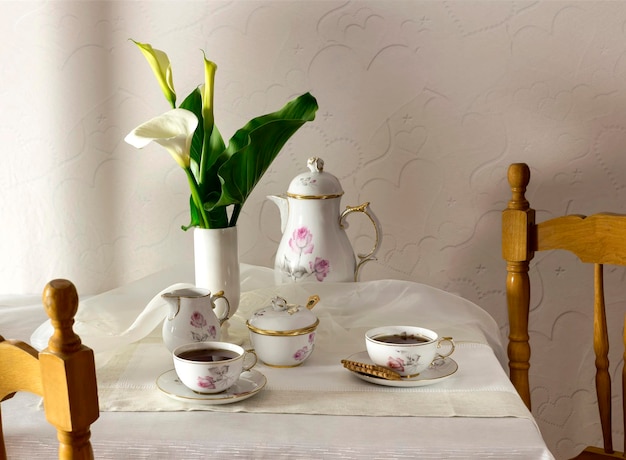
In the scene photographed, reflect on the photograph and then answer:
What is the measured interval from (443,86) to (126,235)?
2.25 ft

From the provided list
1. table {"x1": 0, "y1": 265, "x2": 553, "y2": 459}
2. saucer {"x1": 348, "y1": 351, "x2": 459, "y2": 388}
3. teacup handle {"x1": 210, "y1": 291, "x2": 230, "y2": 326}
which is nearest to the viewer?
table {"x1": 0, "y1": 265, "x2": 553, "y2": 459}

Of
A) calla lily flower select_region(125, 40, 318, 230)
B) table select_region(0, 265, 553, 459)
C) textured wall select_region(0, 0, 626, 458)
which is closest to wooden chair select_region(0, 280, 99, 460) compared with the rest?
table select_region(0, 265, 553, 459)

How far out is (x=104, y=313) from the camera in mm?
1203

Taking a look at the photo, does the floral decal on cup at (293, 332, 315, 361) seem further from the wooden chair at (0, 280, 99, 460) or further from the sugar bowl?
the wooden chair at (0, 280, 99, 460)

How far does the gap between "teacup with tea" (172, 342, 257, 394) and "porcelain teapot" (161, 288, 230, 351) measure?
0.10 m

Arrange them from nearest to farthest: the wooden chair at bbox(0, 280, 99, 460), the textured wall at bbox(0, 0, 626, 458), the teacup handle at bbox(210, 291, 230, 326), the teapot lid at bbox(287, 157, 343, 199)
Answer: the wooden chair at bbox(0, 280, 99, 460)
the teacup handle at bbox(210, 291, 230, 326)
the teapot lid at bbox(287, 157, 343, 199)
the textured wall at bbox(0, 0, 626, 458)

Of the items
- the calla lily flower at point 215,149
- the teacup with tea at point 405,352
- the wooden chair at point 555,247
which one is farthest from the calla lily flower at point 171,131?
the wooden chair at point 555,247

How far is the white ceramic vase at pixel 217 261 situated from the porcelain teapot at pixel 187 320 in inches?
3.9

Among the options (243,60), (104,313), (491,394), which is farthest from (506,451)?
(243,60)

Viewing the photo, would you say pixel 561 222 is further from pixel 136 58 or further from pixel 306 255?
pixel 136 58

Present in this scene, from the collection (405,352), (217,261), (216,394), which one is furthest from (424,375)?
(217,261)

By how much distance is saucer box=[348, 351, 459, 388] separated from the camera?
1.00m

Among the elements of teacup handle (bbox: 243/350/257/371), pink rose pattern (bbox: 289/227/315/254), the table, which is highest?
pink rose pattern (bbox: 289/227/315/254)

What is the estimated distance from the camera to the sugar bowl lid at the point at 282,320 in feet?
3.48
